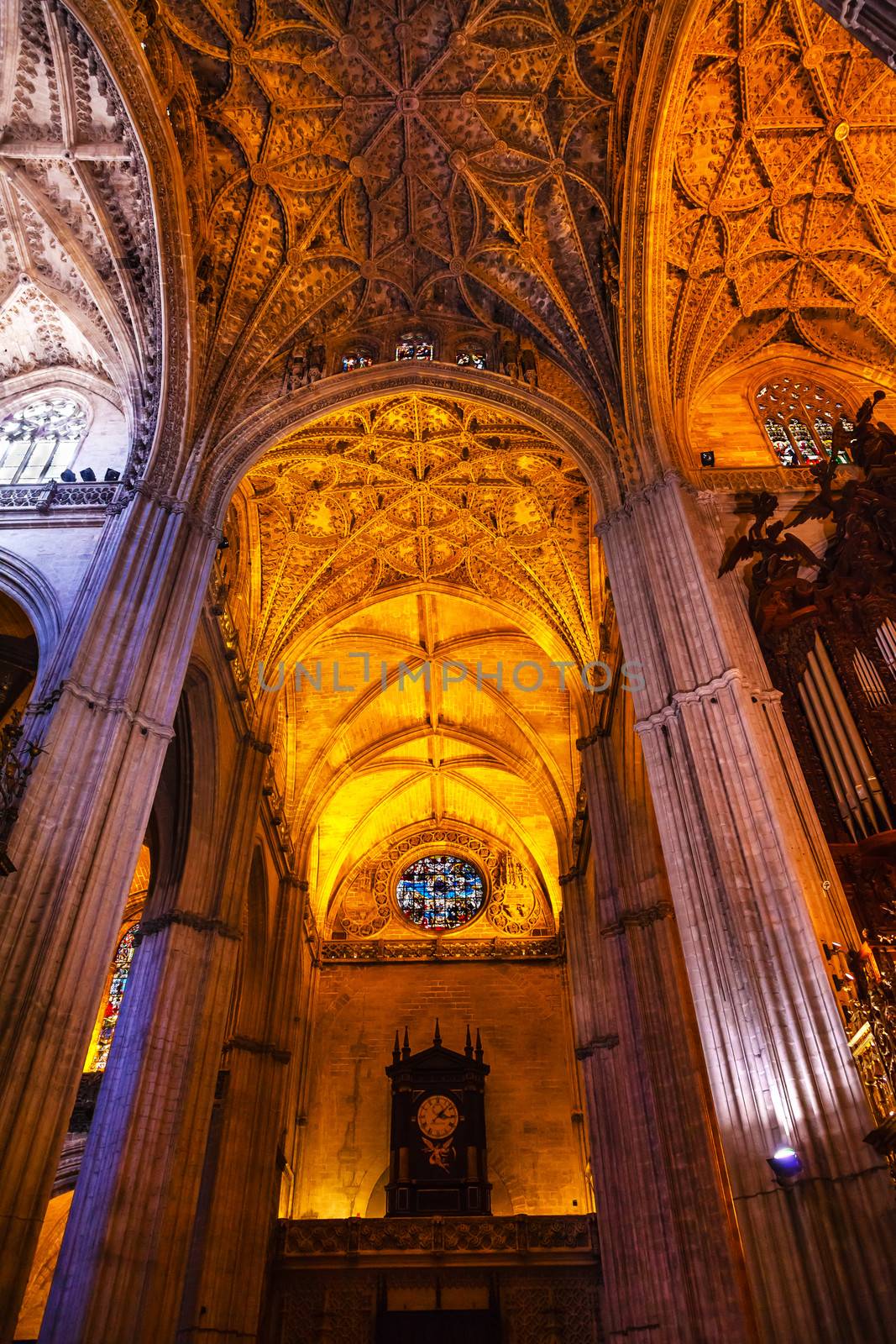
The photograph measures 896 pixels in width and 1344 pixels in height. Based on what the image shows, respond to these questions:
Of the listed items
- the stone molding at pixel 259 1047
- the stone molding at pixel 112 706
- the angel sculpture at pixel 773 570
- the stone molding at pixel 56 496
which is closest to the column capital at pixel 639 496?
the angel sculpture at pixel 773 570

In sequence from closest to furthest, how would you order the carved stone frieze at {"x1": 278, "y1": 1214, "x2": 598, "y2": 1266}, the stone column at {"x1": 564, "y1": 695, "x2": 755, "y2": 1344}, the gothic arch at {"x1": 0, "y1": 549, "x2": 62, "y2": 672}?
1. the stone column at {"x1": 564, "y1": 695, "x2": 755, "y2": 1344}
2. the gothic arch at {"x1": 0, "y1": 549, "x2": 62, "y2": 672}
3. the carved stone frieze at {"x1": 278, "y1": 1214, "x2": 598, "y2": 1266}

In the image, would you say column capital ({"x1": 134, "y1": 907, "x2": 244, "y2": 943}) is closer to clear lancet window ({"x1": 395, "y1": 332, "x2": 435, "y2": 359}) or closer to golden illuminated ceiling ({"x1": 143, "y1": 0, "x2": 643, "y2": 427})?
golden illuminated ceiling ({"x1": 143, "y1": 0, "x2": 643, "y2": 427})

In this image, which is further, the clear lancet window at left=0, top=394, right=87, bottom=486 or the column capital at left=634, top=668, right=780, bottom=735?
the clear lancet window at left=0, top=394, right=87, bottom=486

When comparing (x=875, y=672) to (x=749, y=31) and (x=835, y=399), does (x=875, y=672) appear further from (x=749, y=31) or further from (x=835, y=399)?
(x=749, y=31)

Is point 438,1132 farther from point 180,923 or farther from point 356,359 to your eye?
point 356,359

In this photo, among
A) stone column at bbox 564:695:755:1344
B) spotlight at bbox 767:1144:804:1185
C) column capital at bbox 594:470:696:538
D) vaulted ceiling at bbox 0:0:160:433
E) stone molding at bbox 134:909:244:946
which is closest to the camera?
spotlight at bbox 767:1144:804:1185

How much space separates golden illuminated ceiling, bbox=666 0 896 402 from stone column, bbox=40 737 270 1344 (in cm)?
1027

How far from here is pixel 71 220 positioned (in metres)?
13.2

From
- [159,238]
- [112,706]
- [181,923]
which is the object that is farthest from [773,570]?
[159,238]

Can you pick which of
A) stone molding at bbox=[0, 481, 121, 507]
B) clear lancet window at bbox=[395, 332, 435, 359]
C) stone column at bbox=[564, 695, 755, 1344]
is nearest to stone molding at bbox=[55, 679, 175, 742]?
stone molding at bbox=[0, 481, 121, 507]

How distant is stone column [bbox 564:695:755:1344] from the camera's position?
10102 mm

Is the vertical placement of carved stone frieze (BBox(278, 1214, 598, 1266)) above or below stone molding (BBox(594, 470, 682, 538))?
below

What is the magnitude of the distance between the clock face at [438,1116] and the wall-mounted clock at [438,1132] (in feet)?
0.05

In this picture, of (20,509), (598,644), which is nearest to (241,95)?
(20,509)
